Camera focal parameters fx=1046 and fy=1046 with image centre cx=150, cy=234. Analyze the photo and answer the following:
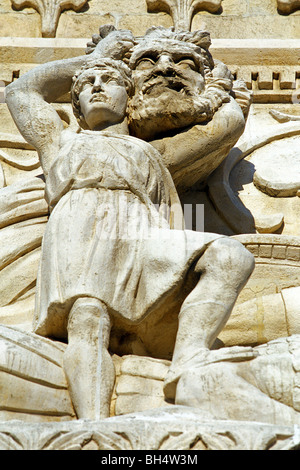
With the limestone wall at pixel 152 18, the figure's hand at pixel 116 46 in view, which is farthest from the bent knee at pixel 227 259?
the limestone wall at pixel 152 18

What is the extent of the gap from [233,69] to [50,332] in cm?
314

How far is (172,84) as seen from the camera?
5676 mm

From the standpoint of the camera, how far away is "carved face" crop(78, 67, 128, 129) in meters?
5.35

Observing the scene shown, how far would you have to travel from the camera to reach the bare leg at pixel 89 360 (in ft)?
13.6

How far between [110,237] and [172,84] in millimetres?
1388

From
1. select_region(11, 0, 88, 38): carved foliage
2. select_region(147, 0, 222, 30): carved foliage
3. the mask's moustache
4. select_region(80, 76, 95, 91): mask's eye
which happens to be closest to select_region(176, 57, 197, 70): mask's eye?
the mask's moustache

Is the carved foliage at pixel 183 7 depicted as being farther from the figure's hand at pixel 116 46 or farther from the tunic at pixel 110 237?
the tunic at pixel 110 237

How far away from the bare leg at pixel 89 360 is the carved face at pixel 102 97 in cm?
131

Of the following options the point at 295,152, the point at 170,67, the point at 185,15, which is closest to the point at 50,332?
the point at 170,67

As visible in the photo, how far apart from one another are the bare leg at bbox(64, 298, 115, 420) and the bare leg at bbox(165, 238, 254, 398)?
0.87 feet

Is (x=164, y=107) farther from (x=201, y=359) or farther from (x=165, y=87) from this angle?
(x=201, y=359)

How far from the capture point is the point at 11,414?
412 centimetres

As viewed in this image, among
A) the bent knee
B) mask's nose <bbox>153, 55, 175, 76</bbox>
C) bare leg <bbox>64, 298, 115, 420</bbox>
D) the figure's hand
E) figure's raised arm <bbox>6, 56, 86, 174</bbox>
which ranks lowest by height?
bare leg <bbox>64, 298, 115, 420</bbox>

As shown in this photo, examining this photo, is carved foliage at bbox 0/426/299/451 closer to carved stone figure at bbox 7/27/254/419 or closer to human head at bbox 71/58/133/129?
carved stone figure at bbox 7/27/254/419
